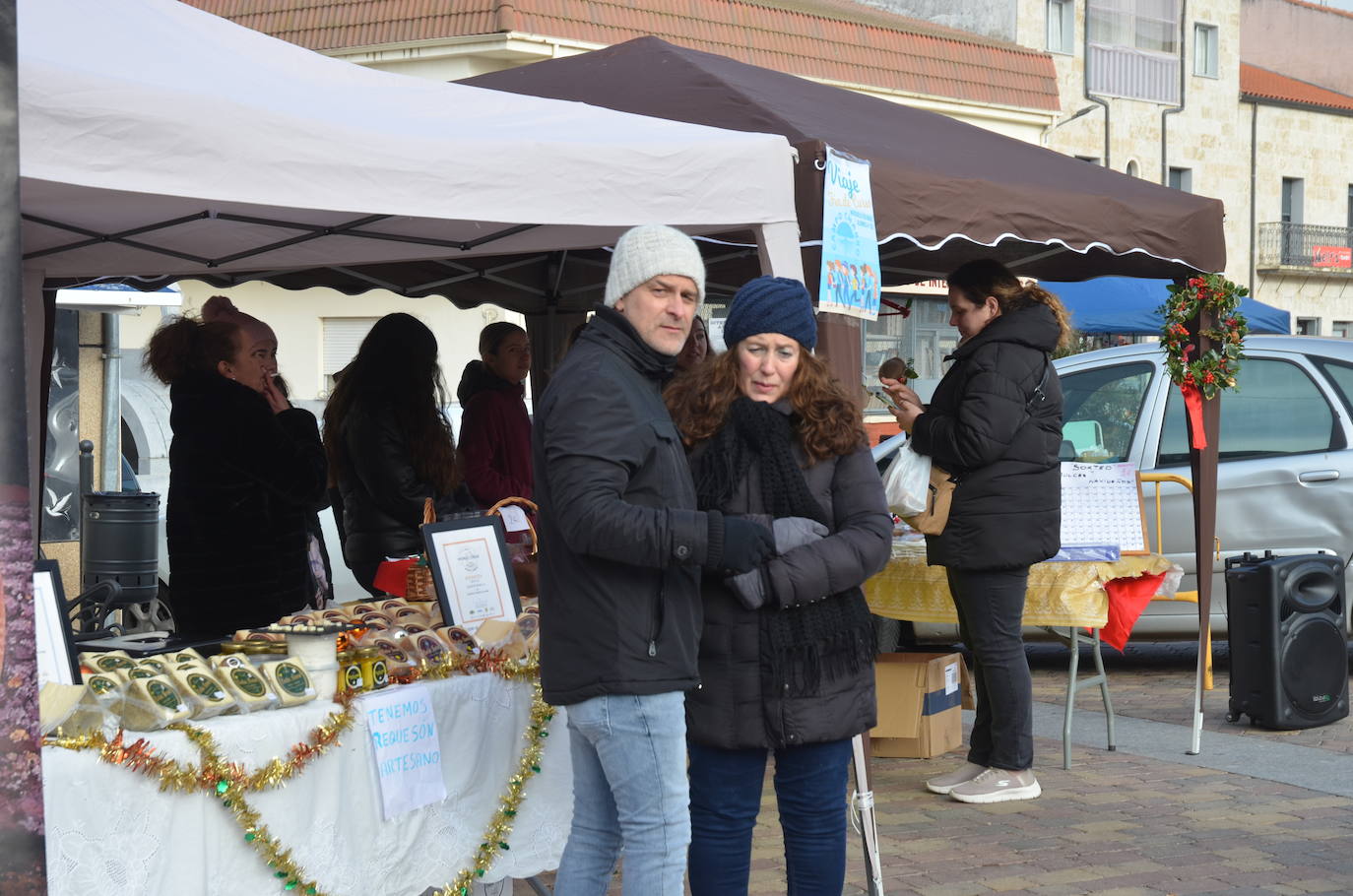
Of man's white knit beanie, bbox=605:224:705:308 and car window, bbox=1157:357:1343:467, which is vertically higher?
man's white knit beanie, bbox=605:224:705:308

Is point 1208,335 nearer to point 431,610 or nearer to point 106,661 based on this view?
point 431,610

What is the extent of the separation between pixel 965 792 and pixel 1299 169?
33457 mm

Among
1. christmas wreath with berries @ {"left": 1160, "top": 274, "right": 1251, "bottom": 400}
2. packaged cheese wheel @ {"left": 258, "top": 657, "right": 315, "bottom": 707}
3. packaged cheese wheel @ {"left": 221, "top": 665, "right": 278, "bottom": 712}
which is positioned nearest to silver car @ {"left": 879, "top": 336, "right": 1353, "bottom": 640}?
christmas wreath with berries @ {"left": 1160, "top": 274, "right": 1251, "bottom": 400}

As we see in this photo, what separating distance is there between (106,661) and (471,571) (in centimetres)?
103

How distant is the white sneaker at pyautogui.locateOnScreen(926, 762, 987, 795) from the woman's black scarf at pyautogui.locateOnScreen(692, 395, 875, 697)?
94.4 inches

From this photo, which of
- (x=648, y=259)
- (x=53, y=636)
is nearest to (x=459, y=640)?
(x=53, y=636)

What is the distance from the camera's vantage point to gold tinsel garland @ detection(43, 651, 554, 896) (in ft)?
10.1

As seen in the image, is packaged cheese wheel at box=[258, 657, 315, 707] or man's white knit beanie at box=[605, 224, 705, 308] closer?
man's white knit beanie at box=[605, 224, 705, 308]

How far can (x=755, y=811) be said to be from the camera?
354 cm

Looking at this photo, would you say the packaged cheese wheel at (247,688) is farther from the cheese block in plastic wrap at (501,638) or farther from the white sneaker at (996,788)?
the white sneaker at (996,788)

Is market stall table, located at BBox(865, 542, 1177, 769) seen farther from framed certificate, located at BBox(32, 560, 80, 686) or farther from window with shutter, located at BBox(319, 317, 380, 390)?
window with shutter, located at BBox(319, 317, 380, 390)

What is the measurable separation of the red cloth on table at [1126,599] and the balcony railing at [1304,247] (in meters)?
30.7

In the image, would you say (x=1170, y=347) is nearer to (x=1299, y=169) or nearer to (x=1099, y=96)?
(x=1099, y=96)

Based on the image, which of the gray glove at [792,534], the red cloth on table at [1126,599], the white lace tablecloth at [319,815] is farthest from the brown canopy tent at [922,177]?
the white lace tablecloth at [319,815]
